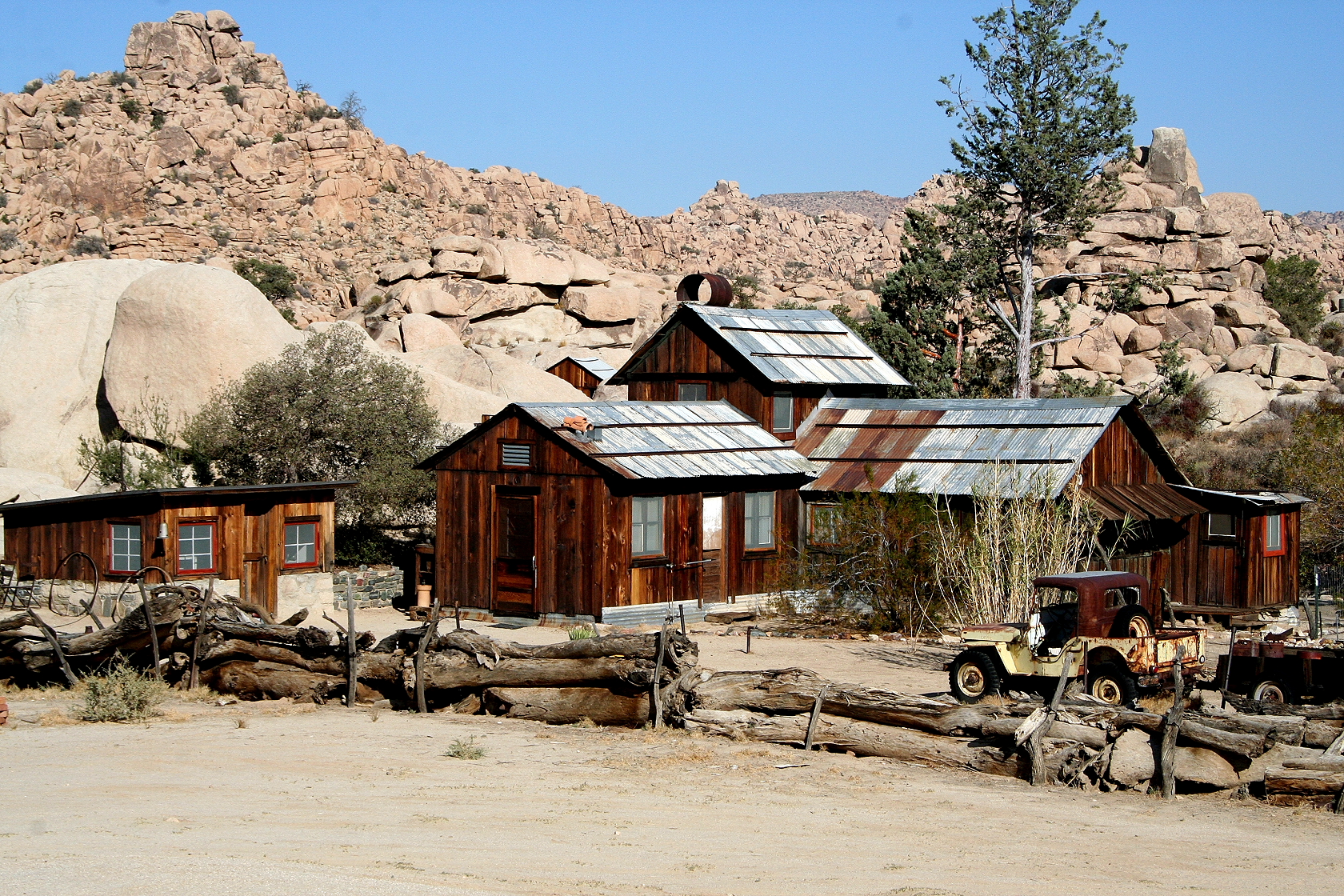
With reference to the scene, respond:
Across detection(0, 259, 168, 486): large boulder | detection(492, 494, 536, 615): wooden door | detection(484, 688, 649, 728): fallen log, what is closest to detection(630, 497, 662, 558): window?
detection(492, 494, 536, 615): wooden door

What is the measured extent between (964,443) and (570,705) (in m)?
13.1

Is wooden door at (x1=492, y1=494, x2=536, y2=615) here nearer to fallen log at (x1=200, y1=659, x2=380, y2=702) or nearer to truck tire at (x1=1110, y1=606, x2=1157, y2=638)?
fallen log at (x1=200, y1=659, x2=380, y2=702)

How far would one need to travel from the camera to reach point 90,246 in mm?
68312

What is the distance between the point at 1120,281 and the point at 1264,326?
99.5 ft

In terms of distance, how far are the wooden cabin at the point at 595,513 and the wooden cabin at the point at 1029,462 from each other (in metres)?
1.65

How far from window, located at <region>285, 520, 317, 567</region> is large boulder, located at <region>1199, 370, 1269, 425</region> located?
135 feet

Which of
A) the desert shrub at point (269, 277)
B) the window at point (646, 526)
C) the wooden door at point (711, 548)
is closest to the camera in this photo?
the window at point (646, 526)

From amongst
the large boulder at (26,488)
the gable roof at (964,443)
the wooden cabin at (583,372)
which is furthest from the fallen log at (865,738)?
the wooden cabin at (583,372)

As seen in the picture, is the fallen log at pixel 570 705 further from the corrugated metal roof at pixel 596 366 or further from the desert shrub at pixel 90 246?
the desert shrub at pixel 90 246

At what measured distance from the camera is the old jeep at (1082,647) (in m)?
15.2

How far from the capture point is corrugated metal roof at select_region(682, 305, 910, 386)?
2934 cm

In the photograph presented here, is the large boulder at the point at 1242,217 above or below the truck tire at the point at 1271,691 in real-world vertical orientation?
above

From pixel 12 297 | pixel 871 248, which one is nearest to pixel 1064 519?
pixel 12 297

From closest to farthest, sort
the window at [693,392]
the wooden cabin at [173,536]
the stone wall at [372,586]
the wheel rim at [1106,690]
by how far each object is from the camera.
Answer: the wheel rim at [1106,690]
the wooden cabin at [173,536]
the stone wall at [372,586]
the window at [693,392]
